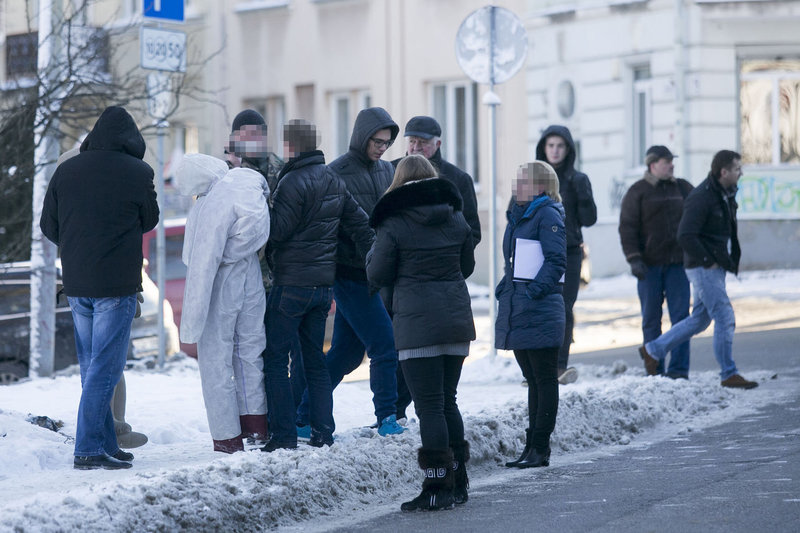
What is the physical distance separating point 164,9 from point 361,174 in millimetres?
4691

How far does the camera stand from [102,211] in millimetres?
8234

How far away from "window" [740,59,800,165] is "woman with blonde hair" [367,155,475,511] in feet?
62.0

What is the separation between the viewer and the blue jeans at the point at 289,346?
8547mm

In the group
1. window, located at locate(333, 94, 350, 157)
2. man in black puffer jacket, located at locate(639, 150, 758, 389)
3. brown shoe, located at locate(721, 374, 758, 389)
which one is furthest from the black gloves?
window, located at locate(333, 94, 350, 157)

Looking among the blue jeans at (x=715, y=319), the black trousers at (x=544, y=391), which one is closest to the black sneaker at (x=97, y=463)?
the black trousers at (x=544, y=391)

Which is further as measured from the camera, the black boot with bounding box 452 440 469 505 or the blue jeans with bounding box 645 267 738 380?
the blue jeans with bounding box 645 267 738 380

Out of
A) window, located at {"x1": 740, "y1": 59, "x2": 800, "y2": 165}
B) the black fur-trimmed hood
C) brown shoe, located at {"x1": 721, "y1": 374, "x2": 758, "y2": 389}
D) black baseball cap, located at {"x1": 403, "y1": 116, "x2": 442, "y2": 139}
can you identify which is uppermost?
window, located at {"x1": 740, "y1": 59, "x2": 800, "y2": 165}

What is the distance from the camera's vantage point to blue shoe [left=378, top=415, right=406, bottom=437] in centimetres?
898

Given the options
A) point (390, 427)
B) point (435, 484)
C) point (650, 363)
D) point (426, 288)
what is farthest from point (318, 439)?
point (650, 363)

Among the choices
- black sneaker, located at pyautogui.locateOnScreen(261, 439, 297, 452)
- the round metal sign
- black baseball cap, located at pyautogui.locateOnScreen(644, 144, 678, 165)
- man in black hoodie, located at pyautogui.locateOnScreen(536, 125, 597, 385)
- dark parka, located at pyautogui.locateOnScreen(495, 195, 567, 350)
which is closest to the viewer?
black sneaker, located at pyautogui.locateOnScreen(261, 439, 297, 452)

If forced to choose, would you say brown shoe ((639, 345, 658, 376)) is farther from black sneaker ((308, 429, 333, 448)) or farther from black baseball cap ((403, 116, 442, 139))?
black sneaker ((308, 429, 333, 448))

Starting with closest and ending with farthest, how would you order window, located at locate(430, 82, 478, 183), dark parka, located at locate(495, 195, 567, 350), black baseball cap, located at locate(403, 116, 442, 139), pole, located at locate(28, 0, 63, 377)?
1. dark parka, located at locate(495, 195, 567, 350)
2. black baseball cap, located at locate(403, 116, 442, 139)
3. pole, located at locate(28, 0, 63, 377)
4. window, located at locate(430, 82, 478, 183)

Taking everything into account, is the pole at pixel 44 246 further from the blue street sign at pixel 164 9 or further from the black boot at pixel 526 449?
the black boot at pixel 526 449

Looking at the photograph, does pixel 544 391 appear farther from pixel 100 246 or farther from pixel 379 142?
pixel 100 246
